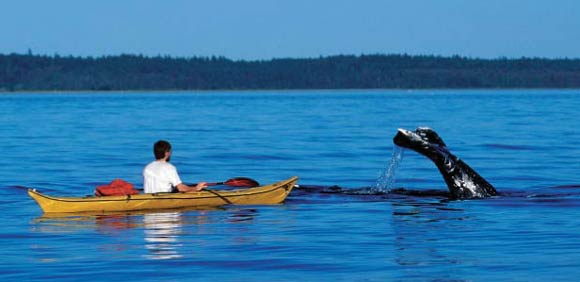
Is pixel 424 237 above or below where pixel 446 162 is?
A: below

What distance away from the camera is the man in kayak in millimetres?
22906

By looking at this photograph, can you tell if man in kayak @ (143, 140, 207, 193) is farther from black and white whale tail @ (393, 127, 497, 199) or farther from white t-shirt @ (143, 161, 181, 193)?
black and white whale tail @ (393, 127, 497, 199)

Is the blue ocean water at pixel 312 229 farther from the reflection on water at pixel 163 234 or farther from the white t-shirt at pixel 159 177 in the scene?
the white t-shirt at pixel 159 177

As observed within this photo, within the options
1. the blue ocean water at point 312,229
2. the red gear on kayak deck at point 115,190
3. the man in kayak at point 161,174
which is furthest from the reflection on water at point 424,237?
the red gear on kayak deck at point 115,190

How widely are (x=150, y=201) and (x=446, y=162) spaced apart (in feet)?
17.7

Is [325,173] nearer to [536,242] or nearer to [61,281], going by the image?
[536,242]

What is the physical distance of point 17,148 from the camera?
51.2 meters

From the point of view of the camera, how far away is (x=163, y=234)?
799 inches

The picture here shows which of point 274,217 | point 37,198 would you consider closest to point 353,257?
point 274,217

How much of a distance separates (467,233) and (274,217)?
4089mm

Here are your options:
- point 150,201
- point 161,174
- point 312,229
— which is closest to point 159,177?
point 161,174

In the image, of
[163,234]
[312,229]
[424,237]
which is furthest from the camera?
[312,229]

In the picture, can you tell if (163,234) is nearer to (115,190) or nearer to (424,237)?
(115,190)

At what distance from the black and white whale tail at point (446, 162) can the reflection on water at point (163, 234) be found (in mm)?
4322
